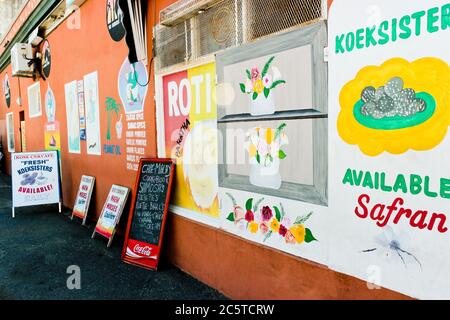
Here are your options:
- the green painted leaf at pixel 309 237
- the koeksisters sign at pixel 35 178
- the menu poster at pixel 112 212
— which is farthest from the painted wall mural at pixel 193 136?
the koeksisters sign at pixel 35 178

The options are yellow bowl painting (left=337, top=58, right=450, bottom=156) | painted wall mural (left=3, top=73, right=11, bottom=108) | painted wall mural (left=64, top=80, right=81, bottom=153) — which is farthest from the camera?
painted wall mural (left=3, top=73, right=11, bottom=108)

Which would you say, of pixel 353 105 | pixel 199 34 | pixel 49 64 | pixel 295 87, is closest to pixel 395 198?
pixel 353 105

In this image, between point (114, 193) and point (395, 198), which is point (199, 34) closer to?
point (395, 198)

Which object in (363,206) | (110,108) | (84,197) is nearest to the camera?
(363,206)

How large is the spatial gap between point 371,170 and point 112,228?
3839mm

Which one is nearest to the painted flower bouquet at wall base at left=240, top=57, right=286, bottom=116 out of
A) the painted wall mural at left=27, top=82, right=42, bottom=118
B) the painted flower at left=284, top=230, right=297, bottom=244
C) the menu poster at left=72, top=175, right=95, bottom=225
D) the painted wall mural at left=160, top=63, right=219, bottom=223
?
the painted wall mural at left=160, top=63, right=219, bottom=223

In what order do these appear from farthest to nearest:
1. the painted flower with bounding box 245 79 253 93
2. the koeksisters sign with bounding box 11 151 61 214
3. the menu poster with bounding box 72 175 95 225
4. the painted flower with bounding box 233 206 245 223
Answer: the koeksisters sign with bounding box 11 151 61 214, the menu poster with bounding box 72 175 95 225, the painted flower with bounding box 233 206 245 223, the painted flower with bounding box 245 79 253 93

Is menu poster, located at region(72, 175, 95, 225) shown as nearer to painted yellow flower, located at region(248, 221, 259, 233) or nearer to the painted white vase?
painted yellow flower, located at region(248, 221, 259, 233)

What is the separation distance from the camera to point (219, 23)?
10.8ft

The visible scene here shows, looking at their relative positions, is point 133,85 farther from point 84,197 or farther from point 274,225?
point 274,225

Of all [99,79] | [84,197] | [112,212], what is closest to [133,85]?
[99,79]

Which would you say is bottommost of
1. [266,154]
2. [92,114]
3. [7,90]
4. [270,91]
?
[266,154]

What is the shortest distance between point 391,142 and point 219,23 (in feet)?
6.57

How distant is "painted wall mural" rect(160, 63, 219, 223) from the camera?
346cm
